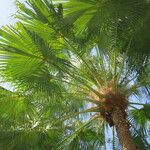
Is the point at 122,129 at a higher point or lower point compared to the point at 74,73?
lower

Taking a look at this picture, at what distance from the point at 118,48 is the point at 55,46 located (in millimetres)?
1392

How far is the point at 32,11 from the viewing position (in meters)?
9.54

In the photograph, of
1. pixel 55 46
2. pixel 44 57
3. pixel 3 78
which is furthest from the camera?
pixel 55 46

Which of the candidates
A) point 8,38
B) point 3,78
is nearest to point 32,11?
point 8,38

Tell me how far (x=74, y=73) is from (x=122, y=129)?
70.5 inches

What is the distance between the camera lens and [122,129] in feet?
30.0

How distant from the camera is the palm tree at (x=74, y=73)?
29.9ft

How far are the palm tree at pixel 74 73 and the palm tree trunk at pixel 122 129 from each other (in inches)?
0.7

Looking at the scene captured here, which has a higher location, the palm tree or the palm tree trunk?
the palm tree

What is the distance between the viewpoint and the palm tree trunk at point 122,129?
8.87 metres

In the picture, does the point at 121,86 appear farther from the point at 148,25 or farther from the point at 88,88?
the point at 148,25

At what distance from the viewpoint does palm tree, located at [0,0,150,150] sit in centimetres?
912

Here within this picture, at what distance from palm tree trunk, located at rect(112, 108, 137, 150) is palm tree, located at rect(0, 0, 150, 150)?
0.06 ft

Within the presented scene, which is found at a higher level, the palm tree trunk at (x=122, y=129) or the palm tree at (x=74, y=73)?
the palm tree at (x=74, y=73)
